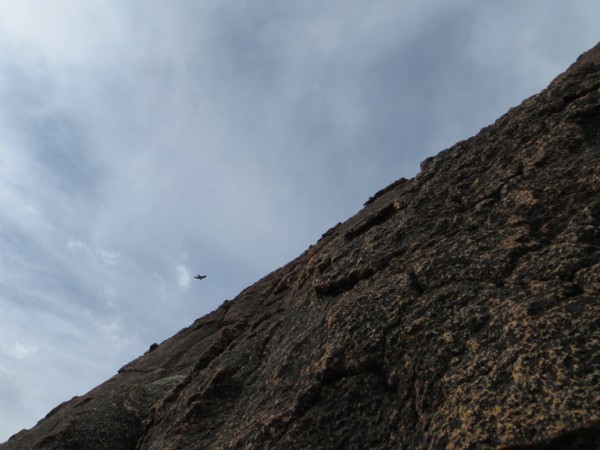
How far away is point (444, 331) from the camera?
11.5 metres

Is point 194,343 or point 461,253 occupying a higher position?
point 194,343

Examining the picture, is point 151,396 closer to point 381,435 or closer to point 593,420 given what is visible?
point 381,435

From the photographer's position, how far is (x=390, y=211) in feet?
63.8

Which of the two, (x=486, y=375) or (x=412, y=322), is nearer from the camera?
(x=486, y=375)

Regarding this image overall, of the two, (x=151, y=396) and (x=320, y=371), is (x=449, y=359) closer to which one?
(x=320, y=371)

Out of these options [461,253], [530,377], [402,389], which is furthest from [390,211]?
[530,377]

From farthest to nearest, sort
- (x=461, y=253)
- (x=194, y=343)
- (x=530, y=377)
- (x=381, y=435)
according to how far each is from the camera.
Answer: (x=194, y=343), (x=461, y=253), (x=381, y=435), (x=530, y=377)

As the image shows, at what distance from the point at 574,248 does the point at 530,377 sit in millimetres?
3691

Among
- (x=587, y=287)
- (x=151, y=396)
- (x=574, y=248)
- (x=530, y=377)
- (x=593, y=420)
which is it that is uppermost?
(x=151, y=396)

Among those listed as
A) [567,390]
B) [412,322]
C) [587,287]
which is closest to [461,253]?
[412,322]

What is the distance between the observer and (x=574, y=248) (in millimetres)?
11531

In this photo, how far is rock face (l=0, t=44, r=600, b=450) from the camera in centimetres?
930

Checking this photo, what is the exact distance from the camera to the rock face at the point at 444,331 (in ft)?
30.5

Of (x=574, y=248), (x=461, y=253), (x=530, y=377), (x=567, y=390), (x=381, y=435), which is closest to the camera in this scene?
(x=567, y=390)
